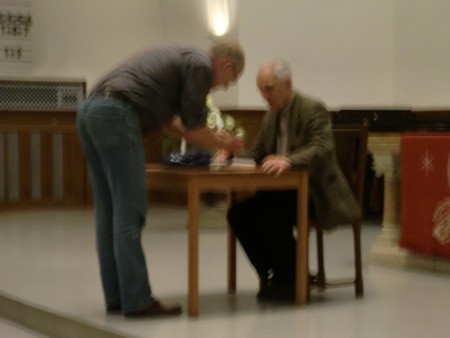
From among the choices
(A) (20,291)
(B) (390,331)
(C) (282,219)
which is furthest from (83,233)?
(B) (390,331)

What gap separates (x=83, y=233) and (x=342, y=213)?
158 inches

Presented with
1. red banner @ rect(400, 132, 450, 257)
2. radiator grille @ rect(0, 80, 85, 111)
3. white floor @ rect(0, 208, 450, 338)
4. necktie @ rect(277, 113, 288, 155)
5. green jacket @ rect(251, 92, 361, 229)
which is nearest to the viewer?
white floor @ rect(0, 208, 450, 338)

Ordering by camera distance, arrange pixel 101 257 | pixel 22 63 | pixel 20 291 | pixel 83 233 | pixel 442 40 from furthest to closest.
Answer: pixel 22 63
pixel 442 40
pixel 83 233
pixel 20 291
pixel 101 257

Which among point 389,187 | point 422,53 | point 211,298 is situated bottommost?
point 211,298

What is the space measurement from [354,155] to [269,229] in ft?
2.31

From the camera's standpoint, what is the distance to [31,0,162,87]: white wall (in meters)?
11.4

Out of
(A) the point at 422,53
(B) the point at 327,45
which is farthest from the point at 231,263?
(B) the point at 327,45

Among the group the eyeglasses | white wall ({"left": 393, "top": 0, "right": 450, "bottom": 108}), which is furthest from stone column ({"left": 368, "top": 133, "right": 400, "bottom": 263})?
white wall ({"left": 393, "top": 0, "right": 450, "bottom": 108})

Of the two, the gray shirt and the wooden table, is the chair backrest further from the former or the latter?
the gray shirt

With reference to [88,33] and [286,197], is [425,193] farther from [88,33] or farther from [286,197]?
[88,33]

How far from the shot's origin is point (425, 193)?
6164mm

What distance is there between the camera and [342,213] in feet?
16.4

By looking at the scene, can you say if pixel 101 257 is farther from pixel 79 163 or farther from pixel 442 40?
pixel 79 163

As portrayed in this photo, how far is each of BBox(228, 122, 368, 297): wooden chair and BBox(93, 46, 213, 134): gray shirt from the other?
99cm
